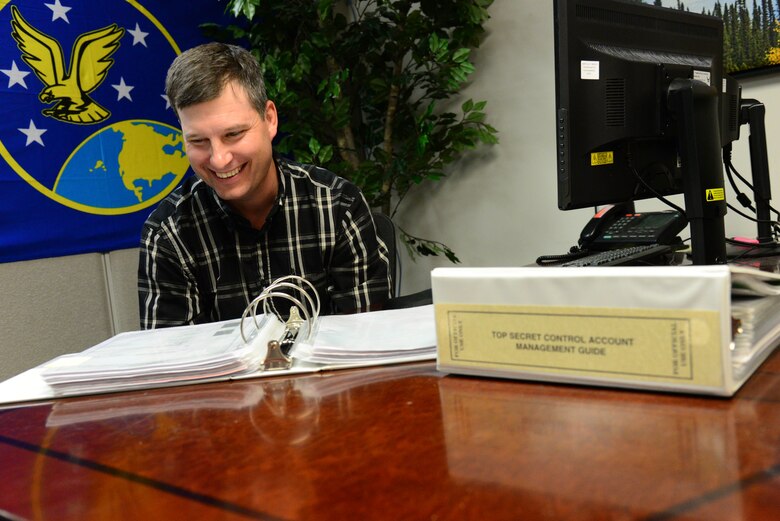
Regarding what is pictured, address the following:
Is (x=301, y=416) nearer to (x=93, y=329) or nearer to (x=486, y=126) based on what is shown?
(x=93, y=329)

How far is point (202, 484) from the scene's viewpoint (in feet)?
1.63

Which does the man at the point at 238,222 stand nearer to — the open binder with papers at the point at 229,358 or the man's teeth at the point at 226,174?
the man's teeth at the point at 226,174

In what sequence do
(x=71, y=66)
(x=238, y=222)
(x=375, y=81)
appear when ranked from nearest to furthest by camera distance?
(x=238, y=222)
(x=71, y=66)
(x=375, y=81)

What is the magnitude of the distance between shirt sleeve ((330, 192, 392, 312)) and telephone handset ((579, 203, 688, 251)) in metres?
0.52

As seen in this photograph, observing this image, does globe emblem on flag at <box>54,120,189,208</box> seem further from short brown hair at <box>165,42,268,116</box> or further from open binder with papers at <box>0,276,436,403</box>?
open binder with papers at <box>0,276,436,403</box>

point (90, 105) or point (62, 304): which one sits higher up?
point (90, 105)

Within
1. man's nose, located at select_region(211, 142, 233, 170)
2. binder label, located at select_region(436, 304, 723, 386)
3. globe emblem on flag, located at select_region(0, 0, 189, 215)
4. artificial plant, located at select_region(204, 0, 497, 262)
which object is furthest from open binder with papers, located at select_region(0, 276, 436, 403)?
artificial plant, located at select_region(204, 0, 497, 262)

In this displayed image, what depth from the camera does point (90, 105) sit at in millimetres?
2365

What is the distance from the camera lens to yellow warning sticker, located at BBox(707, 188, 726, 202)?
116 centimetres

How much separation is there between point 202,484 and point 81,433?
0.75ft

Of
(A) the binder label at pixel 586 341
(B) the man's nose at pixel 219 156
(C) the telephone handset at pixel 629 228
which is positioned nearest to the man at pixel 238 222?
(B) the man's nose at pixel 219 156

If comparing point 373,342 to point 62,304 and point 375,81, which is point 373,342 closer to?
point 62,304

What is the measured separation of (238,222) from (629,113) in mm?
871

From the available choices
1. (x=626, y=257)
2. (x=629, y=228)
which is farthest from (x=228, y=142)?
(x=629, y=228)
